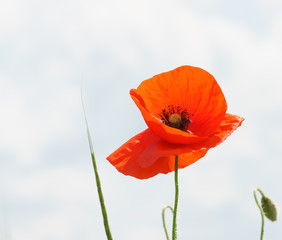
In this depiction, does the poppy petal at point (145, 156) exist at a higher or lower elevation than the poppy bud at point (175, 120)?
lower

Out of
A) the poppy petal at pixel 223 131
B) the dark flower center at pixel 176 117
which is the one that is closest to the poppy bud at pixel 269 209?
the poppy petal at pixel 223 131

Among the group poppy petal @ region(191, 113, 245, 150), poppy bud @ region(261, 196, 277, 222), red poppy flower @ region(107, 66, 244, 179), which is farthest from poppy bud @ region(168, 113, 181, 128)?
poppy bud @ region(261, 196, 277, 222)

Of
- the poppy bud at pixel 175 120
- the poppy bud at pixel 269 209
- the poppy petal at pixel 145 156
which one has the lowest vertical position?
the poppy bud at pixel 269 209

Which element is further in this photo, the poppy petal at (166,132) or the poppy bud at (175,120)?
the poppy bud at (175,120)

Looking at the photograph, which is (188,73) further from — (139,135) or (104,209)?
(104,209)

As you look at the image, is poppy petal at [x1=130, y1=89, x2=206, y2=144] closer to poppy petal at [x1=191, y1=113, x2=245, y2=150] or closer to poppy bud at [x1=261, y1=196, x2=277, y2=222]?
poppy petal at [x1=191, y1=113, x2=245, y2=150]

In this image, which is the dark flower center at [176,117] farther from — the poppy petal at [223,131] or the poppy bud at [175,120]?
the poppy petal at [223,131]

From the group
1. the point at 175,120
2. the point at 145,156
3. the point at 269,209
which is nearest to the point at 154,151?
the point at 145,156

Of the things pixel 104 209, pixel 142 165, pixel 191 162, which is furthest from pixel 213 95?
pixel 104 209

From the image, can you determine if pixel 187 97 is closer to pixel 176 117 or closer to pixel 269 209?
pixel 176 117
